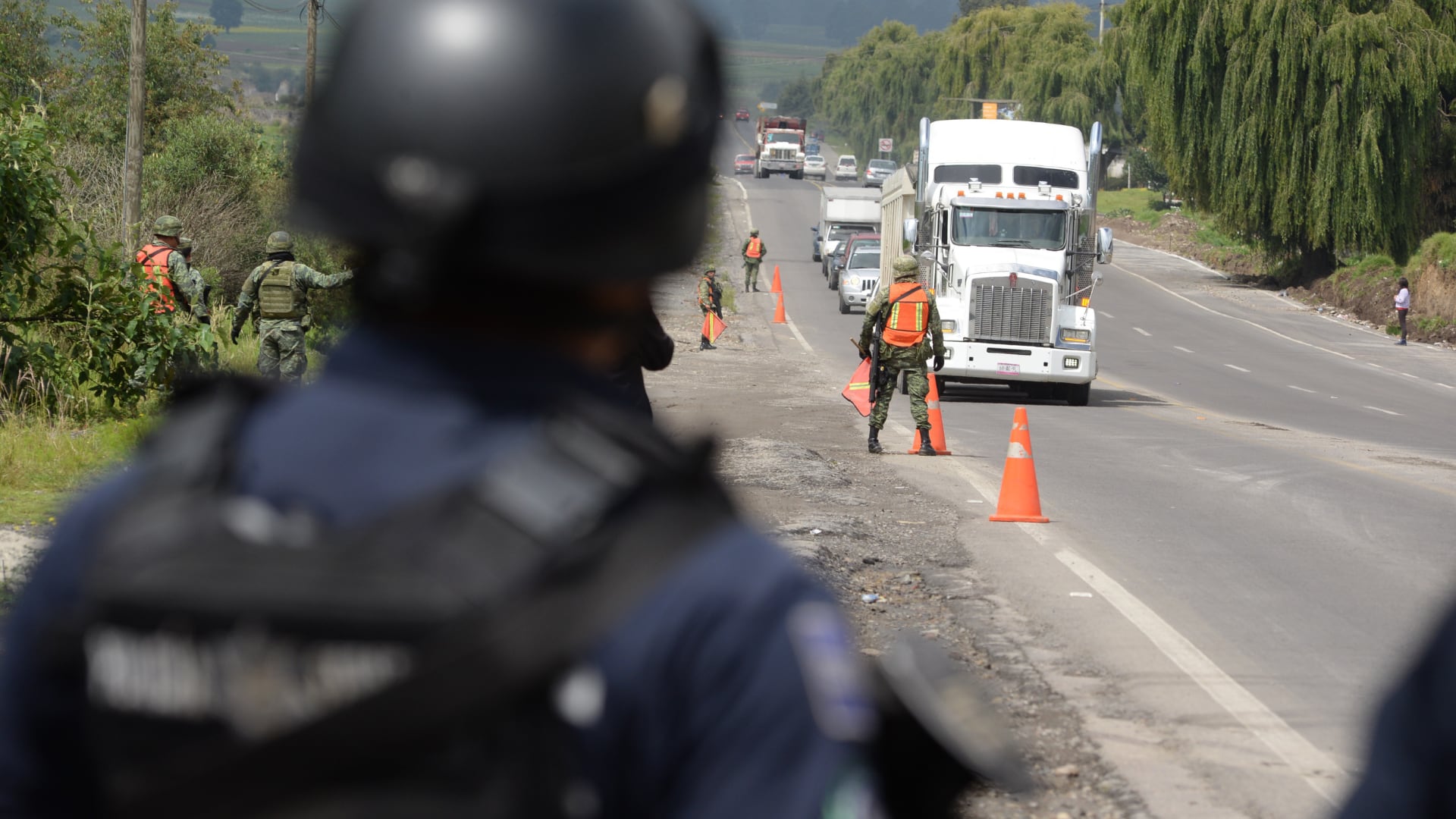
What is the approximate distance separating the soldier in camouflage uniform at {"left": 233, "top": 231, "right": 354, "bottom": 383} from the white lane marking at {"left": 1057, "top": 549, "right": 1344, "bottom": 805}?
26.0 ft

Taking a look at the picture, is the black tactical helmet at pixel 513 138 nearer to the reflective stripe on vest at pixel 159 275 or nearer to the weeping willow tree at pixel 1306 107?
the reflective stripe on vest at pixel 159 275

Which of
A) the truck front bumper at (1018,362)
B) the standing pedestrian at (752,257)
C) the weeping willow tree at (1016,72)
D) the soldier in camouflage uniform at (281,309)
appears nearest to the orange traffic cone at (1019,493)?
the soldier in camouflage uniform at (281,309)

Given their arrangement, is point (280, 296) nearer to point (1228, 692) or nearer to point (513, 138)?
point (1228, 692)

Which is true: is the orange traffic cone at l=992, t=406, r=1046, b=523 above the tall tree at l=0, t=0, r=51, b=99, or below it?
below

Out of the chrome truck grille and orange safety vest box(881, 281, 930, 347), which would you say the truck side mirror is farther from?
orange safety vest box(881, 281, 930, 347)

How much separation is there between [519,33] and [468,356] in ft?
1.00

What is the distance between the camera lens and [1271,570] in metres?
8.64

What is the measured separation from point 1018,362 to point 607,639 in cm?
2031

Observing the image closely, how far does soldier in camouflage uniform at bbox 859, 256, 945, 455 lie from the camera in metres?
14.0

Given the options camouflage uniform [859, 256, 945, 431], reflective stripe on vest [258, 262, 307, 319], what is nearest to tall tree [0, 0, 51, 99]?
reflective stripe on vest [258, 262, 307, 319]

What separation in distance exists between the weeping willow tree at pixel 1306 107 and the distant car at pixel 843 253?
9779 millimetres

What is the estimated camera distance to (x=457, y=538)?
1.14 metres

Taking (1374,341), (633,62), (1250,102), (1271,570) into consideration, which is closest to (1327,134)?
(1250,102)

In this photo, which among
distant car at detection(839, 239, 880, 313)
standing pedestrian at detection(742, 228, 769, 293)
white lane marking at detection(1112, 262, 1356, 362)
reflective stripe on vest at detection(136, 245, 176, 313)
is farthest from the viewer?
standing pedestrian at detection(742, 228, 769, 293)
